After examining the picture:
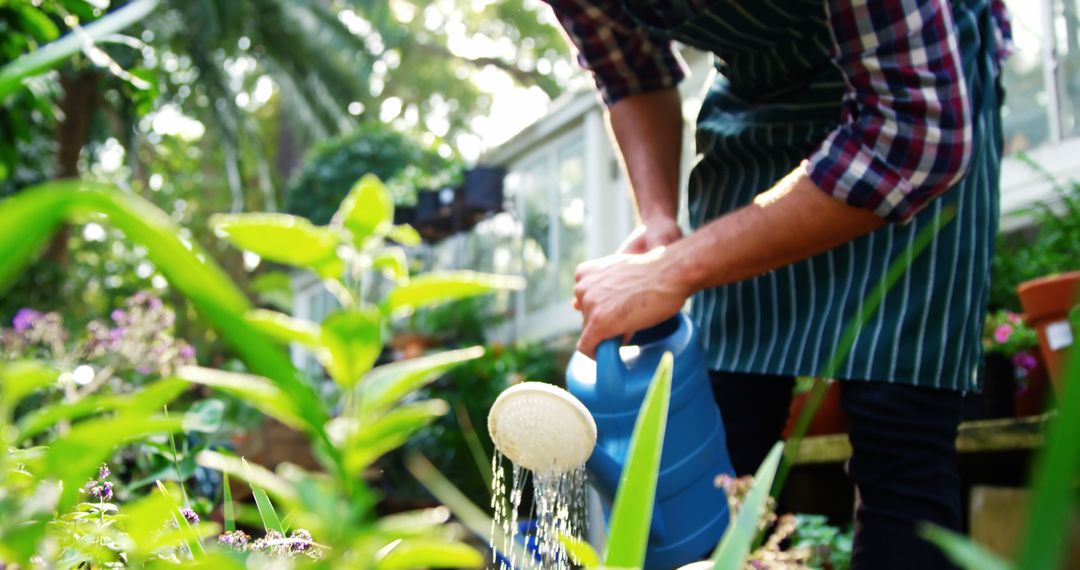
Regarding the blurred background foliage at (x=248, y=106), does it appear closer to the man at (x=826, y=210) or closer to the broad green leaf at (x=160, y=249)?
Answer: the man at (x=826, y=210)

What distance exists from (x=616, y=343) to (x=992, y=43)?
621mm

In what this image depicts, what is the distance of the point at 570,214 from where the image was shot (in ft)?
23.7

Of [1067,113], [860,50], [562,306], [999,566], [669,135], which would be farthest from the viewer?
[562,306]

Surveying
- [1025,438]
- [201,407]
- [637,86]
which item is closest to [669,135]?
[637,86]

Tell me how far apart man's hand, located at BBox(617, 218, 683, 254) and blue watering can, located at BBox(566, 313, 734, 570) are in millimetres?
190

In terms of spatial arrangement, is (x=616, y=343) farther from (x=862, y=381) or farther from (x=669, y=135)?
(x=669, y=135)

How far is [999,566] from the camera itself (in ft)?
0.82

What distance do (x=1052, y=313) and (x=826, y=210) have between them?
124 cm

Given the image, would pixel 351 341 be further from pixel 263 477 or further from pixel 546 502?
pixel 546 502

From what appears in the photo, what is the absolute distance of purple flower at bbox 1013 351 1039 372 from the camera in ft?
8.02

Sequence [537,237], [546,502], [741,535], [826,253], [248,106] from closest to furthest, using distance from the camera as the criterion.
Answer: [741,535] < [546,502] < [826,253] < [537,237] < [248,106]

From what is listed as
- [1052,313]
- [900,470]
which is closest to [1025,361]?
[1052,313]

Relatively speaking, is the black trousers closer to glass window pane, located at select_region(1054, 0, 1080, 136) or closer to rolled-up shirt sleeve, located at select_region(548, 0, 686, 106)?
rolled-up shirt sleeve, located at select_region(548, 0, 686, 106)

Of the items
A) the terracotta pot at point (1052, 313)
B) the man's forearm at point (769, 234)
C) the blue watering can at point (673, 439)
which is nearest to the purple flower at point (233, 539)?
the blue watering can at point (673, 439)
